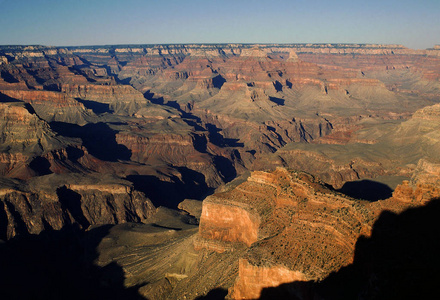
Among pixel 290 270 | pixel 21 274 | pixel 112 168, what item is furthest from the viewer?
pixel 112 168

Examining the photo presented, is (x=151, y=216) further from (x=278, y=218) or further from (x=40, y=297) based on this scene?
(x=278, y=218)

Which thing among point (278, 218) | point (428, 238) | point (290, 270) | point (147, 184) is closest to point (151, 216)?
point (147, 184)

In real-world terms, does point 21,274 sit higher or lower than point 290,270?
lower

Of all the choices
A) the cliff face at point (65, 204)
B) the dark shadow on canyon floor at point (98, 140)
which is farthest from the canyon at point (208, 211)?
the dark shadow on canyon floor at point (98, 140)

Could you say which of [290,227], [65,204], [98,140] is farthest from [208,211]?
[98,140]

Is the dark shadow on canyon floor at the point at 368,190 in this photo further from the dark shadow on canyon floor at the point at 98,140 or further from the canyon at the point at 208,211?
the dark shadow on canyon floor at the point at 98,140

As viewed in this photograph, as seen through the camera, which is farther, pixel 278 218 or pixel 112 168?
pixel 112 168
